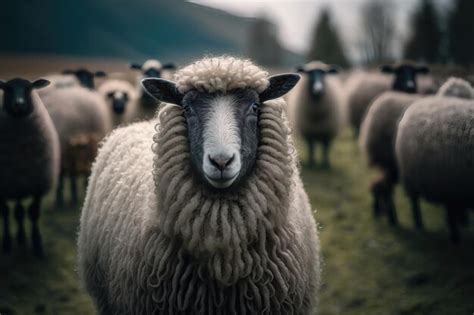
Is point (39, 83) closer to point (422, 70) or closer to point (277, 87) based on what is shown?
point (277, 87)

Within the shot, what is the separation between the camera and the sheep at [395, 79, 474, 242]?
485 centimetres

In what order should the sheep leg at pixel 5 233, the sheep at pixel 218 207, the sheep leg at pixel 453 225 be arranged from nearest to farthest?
the sheep at pixel 218 207
the sheep leg at pixel 453 225
the sheep leg at pixel 5 233

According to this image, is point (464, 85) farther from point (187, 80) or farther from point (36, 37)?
point (36, 37)

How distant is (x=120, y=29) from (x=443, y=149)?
148 meters

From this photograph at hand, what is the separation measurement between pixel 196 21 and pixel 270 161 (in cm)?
16965

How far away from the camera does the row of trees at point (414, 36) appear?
27984mm

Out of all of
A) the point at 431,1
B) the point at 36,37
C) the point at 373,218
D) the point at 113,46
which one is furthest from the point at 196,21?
the point at 373,218

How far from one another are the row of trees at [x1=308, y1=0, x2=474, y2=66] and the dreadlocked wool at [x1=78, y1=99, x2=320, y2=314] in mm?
26119

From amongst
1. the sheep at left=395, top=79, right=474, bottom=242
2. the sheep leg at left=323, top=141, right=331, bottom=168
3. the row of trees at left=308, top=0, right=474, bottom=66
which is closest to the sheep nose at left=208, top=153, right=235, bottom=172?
the sheep at left=395, top=79, right=474, bottom=242

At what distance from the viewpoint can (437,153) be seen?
5180 mm

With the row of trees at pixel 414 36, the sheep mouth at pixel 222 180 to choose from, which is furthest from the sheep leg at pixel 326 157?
the row of trees at pixel 414 36

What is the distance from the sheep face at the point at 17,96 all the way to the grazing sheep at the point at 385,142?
5.10 metres

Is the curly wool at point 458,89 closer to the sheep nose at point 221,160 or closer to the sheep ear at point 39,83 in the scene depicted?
the sheep nose at point 221,160

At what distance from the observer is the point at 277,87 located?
292 centimetres
